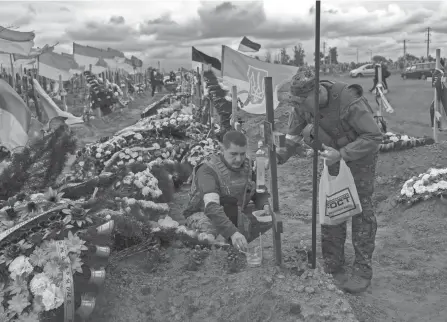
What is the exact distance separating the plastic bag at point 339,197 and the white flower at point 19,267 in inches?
86.6

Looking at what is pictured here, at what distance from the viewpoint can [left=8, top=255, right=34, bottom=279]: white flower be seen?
2.99 m

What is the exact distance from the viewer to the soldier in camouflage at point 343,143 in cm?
370

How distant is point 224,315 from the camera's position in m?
3.28

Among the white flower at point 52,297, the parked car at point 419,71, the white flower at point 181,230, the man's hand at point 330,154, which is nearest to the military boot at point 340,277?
the man's hand at point 330,154

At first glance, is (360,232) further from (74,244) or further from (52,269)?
(52,269)

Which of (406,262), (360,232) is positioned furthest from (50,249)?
(406,262)

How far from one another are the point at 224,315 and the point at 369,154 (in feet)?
5.58

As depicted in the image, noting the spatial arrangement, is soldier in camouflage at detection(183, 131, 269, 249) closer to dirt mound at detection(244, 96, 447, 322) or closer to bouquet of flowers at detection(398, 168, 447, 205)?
dirt mound at detection(244, 96, 447, 322)

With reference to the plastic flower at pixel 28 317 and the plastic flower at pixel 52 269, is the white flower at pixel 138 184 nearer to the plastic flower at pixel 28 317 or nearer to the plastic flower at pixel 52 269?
the plastic flower at pixel 52 269

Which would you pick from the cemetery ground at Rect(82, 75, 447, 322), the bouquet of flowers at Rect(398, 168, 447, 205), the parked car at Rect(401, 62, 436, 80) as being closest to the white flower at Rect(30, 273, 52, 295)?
the cemetery ground at Rect(82, 75, 447, 322)

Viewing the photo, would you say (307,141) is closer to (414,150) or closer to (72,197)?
(72,197)

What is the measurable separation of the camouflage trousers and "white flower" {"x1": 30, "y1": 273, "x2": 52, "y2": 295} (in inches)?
90.1

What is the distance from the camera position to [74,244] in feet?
10.5

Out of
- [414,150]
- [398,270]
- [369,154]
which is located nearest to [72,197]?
[369,154]
